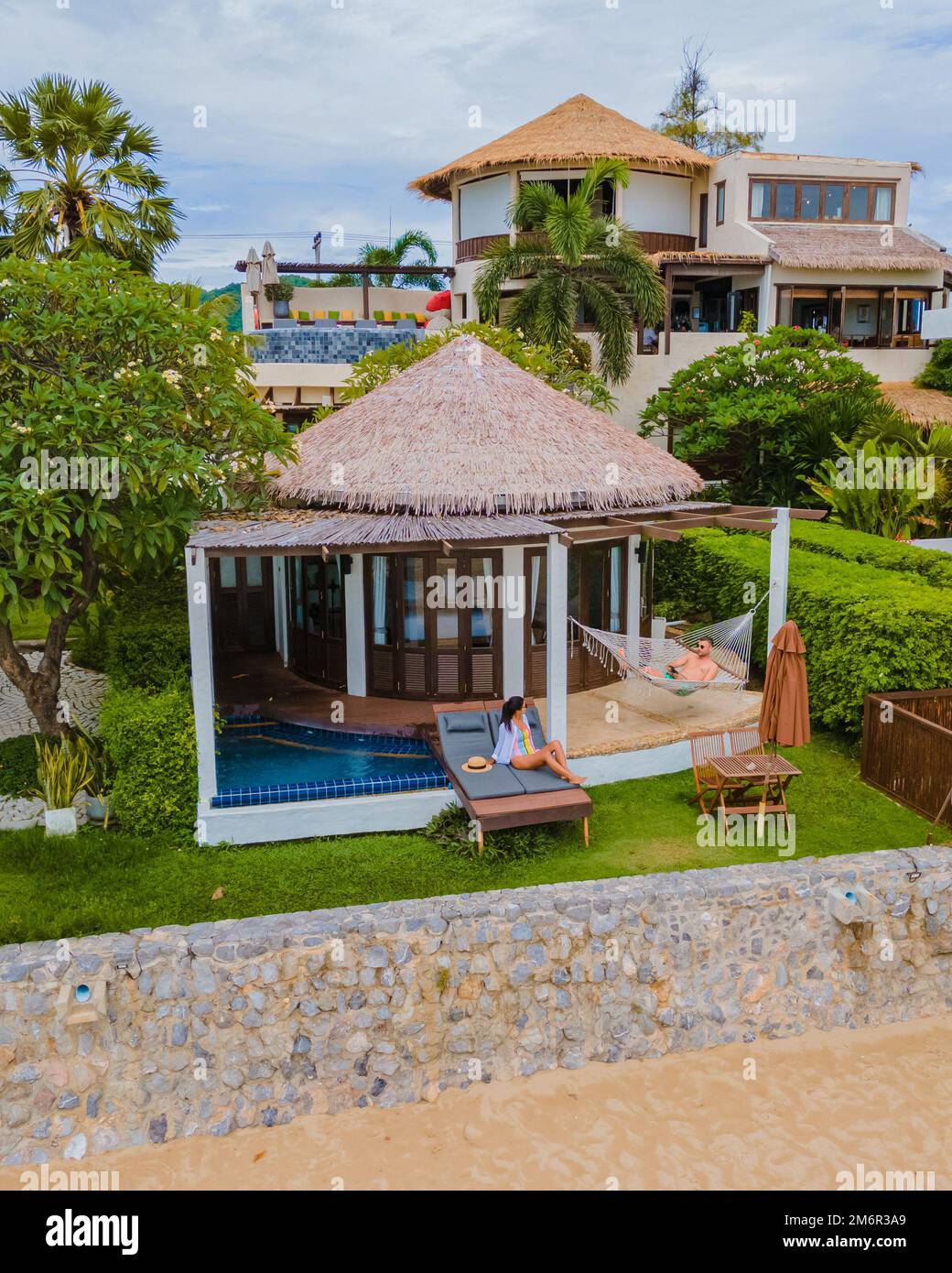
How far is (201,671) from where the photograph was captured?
10.3 m

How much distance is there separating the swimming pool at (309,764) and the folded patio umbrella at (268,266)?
21.8 meters

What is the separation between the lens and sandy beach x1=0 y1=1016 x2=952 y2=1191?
24.3ft

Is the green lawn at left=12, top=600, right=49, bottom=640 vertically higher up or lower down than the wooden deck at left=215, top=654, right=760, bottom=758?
lower down

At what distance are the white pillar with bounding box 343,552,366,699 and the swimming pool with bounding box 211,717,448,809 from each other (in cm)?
97

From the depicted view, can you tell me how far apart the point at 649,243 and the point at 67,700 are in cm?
2308

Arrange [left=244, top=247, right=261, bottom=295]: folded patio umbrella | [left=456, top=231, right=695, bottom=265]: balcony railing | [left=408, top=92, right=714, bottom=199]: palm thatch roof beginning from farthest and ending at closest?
[left=244, top=247, right=261, bottom=295]: folded patio umbrella < [left=456, top=231, right=695, bottom=265]: balcony railing < [left=408, top=92, right=714, bottom=199]: palm thatch roof

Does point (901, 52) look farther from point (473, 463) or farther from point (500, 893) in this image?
point (500, 893)

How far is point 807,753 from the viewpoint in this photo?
41.3 feet

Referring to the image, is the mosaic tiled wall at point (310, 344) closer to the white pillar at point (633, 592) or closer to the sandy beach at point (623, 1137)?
the white pillar at point (633, 592)

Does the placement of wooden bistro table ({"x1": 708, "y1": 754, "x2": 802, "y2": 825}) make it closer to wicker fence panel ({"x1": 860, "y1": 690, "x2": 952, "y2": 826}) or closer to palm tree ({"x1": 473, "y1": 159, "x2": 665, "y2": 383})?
wicker fence panel ({"x1": 860, "y1": 690, "x2": 952, "y2": 826})

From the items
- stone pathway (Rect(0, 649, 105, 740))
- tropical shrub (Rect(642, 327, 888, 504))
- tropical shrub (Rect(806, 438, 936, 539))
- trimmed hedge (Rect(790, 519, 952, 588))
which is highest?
tropical shrub (Rect(642, 327, 888, 504))

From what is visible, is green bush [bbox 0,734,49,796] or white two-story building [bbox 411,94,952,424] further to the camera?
white two-story building [bbox 411,94,952,424]

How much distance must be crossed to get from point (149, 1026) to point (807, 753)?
27.2ft

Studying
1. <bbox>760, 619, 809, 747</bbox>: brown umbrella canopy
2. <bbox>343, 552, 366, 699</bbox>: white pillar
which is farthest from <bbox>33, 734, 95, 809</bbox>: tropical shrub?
<bbox>760, 619, 809, 747</bbox>: brown umbrella canopy
